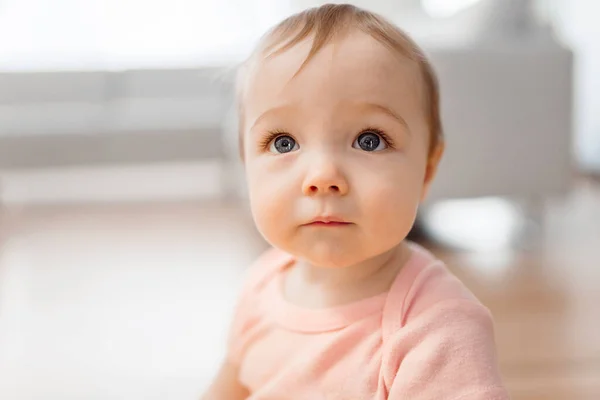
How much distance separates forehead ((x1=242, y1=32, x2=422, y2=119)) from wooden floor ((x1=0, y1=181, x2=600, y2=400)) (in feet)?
2.32

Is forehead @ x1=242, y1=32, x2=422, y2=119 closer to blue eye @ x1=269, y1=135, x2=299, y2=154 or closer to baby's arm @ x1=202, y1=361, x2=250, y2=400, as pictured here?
blue eye @ x1=269, y1=135, x2=299, y2=154

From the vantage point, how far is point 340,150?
69 cm

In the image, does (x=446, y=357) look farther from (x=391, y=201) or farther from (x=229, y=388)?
(x=229, y=388)

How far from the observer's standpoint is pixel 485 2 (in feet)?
6.77

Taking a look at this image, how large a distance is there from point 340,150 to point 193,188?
224 centimetres

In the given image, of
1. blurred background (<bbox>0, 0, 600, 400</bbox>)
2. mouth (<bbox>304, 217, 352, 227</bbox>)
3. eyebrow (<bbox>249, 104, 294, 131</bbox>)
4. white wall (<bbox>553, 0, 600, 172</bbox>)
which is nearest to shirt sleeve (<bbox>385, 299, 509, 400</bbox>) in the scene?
mouth (<bbox>304, 217, 352, 227</bbox>)

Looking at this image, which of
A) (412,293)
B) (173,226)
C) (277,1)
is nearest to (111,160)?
(173,226)

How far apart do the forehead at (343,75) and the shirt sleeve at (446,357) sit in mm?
182

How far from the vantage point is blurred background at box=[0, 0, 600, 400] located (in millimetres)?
1434

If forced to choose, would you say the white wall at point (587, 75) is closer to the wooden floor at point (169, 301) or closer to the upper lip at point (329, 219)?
the wooden floor at point (169, 301)

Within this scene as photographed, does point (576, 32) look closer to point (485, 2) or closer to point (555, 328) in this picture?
point (485, 2)

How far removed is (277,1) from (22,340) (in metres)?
2.02

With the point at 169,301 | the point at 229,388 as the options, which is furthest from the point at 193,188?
the point at 229,388

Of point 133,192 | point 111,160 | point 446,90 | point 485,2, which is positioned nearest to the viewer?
point 446,90
